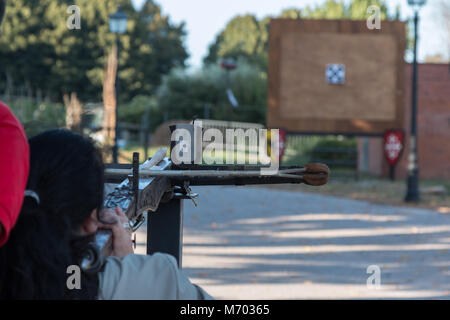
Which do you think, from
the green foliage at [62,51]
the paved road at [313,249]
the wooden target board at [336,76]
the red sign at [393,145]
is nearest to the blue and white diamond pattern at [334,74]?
the wooden target board at [336,76]

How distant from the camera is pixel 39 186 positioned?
5.45ft

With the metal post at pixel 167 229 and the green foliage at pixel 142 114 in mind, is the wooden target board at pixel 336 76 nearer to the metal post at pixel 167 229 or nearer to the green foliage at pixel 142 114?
the green foliage at pixel 142 114

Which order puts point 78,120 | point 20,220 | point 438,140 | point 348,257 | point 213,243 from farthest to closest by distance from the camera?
1. point 438,140
2. point 213,243
3. point 348,257
4. point 78,120
5. point 20,220

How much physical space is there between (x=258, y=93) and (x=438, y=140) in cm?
1597

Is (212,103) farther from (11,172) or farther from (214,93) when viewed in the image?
(11,172)

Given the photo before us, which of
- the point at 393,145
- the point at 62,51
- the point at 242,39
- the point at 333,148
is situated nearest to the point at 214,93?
the point at 333,148

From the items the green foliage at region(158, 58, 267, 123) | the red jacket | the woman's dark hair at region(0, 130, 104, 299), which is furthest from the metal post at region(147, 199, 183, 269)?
the green foliage at region(158, 58, 267, 123)

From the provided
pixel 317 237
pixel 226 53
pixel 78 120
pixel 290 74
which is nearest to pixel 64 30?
pixel 226 53

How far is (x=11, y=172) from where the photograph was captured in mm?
1601

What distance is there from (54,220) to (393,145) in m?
21.8

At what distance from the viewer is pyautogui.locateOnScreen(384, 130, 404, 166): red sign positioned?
22.4 m

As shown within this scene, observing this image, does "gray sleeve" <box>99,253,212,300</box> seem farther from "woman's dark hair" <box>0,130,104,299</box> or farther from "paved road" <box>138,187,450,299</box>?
"paved road" <box>138,187,450,299</box>

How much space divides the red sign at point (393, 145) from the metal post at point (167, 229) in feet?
65.5
